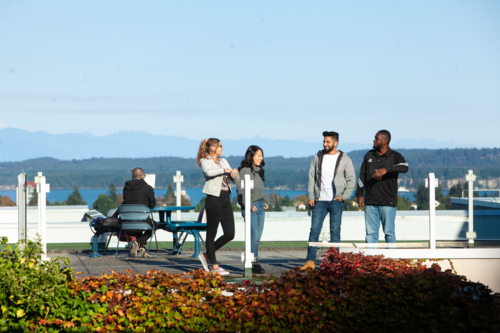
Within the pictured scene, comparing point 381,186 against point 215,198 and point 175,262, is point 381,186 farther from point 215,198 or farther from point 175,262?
point 175,262

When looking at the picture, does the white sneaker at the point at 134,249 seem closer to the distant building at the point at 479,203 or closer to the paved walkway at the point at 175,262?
the paved walkway at the point at 175,262

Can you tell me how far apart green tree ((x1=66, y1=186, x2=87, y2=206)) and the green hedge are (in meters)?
7.83

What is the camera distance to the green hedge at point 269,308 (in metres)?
4.09

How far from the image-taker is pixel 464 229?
1263 centimetres

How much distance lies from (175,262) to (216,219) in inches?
72.3

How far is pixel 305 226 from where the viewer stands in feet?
42.8

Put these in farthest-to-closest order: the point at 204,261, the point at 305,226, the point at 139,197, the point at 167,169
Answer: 1. the point at 305,226
2. the point at 167,169
3. the point at 139,197
4. the point at 204,261

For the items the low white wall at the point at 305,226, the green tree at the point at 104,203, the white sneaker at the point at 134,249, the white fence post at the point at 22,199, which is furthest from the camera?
the low white wall at the point at 305,226

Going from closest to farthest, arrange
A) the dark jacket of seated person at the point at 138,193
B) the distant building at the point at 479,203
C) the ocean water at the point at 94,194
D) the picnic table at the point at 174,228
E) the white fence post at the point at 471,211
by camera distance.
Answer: the picnic table at the point at 174,228 < the dark jacket of seated person at the point at 138,193 < the ocean water at the point at 94,194 < the white fence post at the point at 471,211 < the distant building at the point at 479,203

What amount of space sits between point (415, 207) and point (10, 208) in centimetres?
878

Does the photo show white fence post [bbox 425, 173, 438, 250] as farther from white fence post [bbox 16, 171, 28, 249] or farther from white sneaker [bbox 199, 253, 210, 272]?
white fence post [bbox 16, 171, 28, 249]

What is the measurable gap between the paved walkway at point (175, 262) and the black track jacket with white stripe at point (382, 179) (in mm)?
1411

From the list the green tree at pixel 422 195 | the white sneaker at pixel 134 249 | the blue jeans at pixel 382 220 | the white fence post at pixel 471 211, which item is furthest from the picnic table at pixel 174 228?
the white fence post at pixel 471 211

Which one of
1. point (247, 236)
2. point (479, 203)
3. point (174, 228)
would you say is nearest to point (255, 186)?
point (247, 236)
